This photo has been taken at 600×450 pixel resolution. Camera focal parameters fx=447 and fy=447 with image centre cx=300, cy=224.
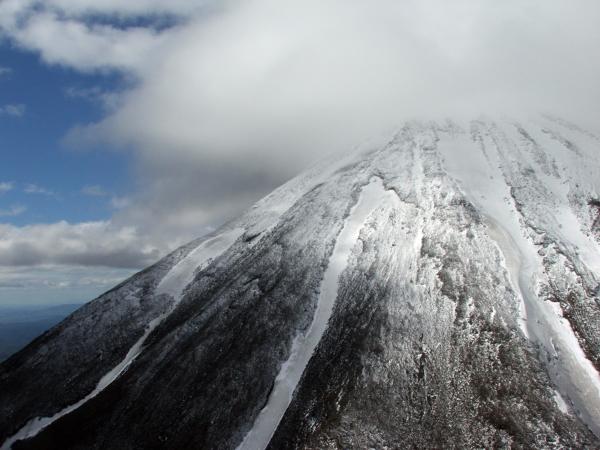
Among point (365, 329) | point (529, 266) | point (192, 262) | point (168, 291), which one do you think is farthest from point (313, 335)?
point (192, 262)

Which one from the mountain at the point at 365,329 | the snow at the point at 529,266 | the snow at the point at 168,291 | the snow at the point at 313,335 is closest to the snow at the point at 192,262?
the snow at the point at 168,291

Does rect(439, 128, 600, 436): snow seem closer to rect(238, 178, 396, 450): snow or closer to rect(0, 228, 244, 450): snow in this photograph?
rect(238, 178, 396, 450): snow

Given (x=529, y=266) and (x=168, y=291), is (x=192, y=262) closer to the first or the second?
(x=168, y=291)

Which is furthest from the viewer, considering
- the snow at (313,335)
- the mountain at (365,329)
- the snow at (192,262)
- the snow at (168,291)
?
the snow at (192,262)

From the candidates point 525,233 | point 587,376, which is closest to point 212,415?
point 587,376

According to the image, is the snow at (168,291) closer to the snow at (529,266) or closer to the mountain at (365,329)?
the mountain at (365,329)

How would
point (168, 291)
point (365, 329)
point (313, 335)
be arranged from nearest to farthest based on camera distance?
point (365, 329)
point (313, 335)
point (168, 291)

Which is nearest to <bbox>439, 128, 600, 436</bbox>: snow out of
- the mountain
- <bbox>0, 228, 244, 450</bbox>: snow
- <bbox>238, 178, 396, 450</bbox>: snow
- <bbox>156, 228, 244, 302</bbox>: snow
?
the mountain
